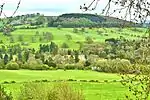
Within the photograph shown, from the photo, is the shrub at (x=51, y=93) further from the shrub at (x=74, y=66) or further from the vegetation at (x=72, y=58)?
the shrub at (x=74, y=66)

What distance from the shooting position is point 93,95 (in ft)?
173

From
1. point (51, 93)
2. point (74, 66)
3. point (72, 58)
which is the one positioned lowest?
point (74, 66)

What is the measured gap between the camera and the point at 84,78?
64938 millimetres

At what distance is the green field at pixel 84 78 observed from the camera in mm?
53397

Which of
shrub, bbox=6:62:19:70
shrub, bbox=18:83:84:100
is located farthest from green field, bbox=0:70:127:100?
shrub, bbox=18:83:84:100

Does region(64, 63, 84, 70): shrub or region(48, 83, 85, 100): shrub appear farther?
region(64, 63, 84, 70): shrub

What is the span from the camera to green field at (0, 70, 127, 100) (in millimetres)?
53397

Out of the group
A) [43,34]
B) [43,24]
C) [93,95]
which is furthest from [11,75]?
[43,24]

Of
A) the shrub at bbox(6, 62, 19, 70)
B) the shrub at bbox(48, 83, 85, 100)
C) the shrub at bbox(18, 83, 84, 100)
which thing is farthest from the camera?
the shrub at bbox(6, 62, 19, 70)

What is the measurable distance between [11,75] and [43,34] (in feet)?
177

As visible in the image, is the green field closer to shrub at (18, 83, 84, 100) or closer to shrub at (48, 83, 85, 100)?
shrub at (18, 83, 84, 100)

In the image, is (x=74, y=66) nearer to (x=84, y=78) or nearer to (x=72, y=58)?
(x=72, y=58)

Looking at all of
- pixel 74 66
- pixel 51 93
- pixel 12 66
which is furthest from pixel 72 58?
pixel 51 93

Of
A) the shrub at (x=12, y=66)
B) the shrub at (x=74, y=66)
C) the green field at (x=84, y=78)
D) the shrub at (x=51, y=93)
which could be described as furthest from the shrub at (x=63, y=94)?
the shrub at (x=12, y=66)
